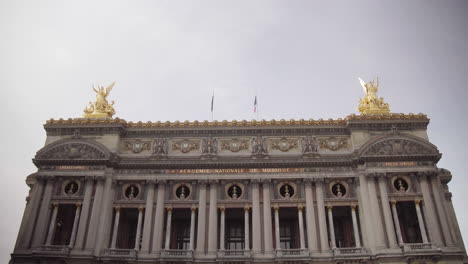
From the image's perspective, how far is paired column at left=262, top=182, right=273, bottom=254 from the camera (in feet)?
114

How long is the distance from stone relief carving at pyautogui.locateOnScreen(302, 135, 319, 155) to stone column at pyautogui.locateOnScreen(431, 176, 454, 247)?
32.7 feet

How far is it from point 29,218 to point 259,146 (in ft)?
66.2

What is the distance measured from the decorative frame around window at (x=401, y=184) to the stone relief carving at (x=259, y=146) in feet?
36.3

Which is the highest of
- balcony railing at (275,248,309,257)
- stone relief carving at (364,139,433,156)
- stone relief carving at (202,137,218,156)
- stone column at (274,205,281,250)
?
stone relief carving at (202,137,218,156)

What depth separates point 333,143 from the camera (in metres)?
39.0

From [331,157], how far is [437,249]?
10.8 meters

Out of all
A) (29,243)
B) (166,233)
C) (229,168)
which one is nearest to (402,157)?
(229,168)

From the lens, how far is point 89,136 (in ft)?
130

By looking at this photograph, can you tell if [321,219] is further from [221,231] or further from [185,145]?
[185,145]

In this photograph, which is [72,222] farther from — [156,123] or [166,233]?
[156,123]

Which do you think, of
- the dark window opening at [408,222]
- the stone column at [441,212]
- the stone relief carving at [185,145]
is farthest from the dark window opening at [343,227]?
the stone relief carving at [185,145]

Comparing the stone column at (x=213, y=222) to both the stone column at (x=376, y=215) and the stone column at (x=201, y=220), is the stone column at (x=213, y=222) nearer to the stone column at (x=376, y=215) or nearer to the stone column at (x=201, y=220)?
the stone column at (x=201, y=220)

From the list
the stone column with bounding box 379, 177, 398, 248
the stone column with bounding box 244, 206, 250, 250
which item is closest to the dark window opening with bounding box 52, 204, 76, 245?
the stone column with bounding box 244, 206, 250, 250

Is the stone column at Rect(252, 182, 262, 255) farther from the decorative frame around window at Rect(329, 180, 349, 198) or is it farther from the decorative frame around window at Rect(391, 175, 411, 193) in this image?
the decorative frame around window at Rect(391, 175, 411, 193)
